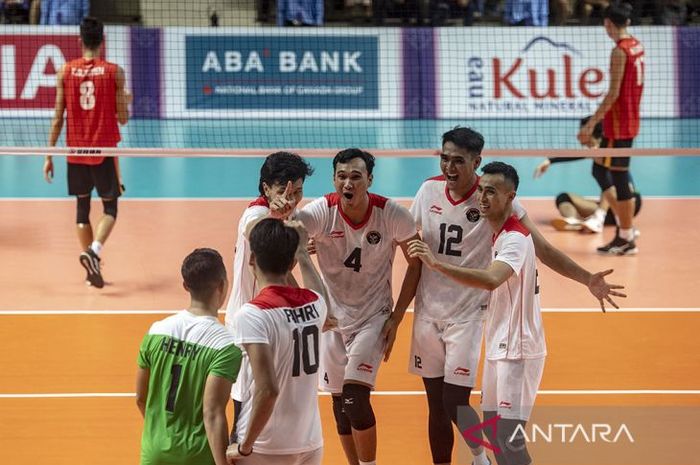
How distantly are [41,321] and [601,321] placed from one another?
5.23 m

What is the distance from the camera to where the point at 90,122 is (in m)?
11.7

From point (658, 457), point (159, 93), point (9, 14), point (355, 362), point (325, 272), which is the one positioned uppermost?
point (9, 14)

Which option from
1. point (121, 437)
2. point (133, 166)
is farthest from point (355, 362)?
point (133, 166)

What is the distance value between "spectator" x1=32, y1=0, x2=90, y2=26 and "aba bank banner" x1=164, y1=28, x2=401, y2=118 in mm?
2347

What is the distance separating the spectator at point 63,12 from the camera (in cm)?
2214

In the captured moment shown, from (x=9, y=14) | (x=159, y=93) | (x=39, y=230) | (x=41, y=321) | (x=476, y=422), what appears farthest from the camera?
(x=9, y=14)

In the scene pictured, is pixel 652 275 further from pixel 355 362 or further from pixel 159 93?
pixel 159 93

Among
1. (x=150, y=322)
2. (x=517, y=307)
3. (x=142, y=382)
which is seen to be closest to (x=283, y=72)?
(x=150, y=322)

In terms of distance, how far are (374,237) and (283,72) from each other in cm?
1538

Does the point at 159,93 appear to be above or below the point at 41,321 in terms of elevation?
above

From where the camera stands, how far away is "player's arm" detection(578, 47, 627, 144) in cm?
1260

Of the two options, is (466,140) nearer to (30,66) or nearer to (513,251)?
(513,251)

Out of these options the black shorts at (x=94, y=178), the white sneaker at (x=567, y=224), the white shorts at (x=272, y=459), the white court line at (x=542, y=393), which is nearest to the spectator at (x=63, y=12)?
the black shorts at (x=94, y=178)

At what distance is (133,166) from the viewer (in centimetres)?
1852
